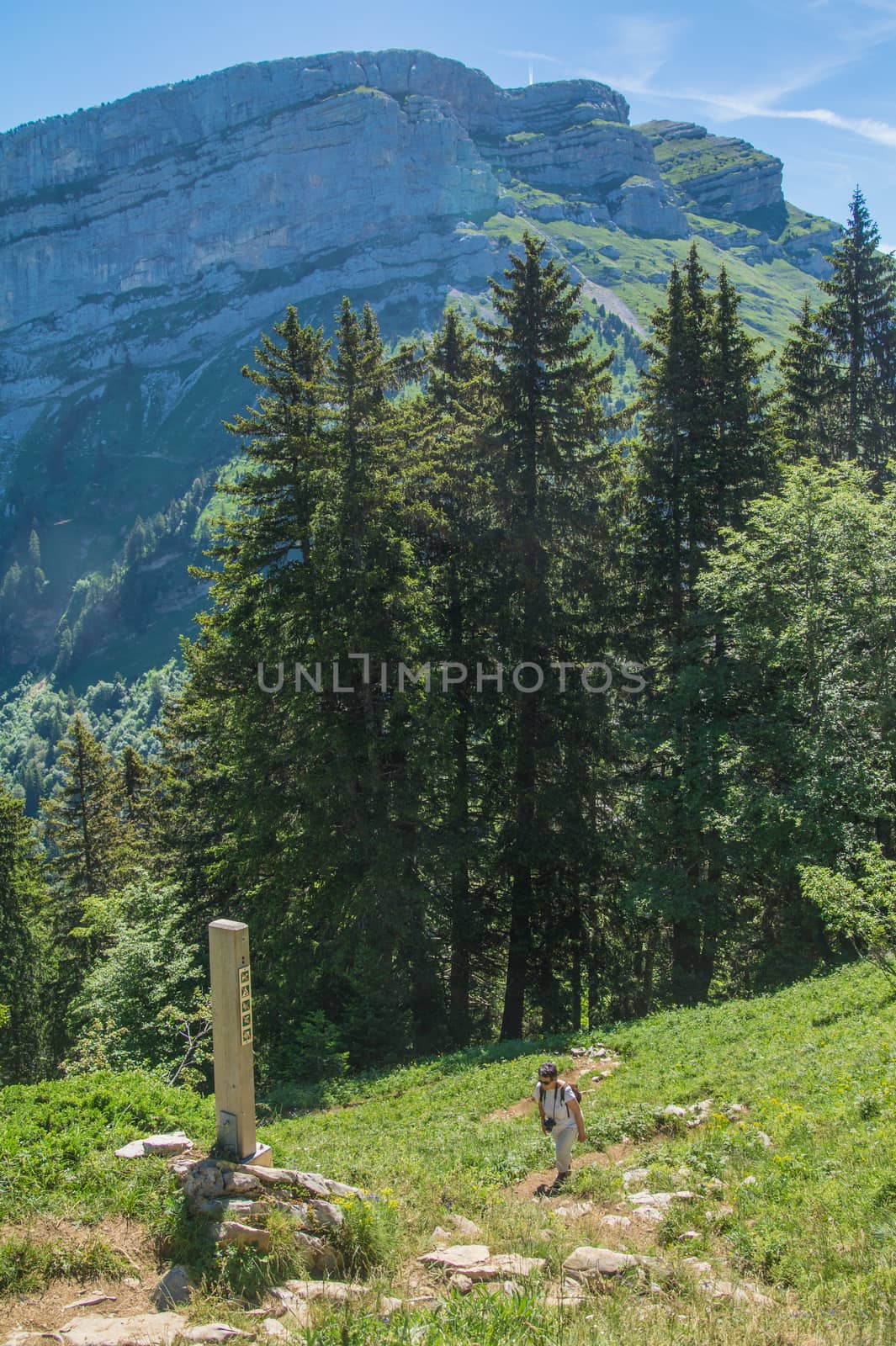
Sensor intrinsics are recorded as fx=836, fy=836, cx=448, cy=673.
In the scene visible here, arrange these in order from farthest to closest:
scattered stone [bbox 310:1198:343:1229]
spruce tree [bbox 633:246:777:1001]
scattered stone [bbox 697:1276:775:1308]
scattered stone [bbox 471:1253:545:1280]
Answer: spruce tree [bbox 633:246:777:1001] < scattered stone [bbox 310:1198:343:1229] < scattered stone [bbox 471:1253:545:1280] < scattered stone [bbox 697:1276:775:1308]

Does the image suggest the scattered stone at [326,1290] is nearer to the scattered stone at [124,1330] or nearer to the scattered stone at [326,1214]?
the scattered stone at [326,1214]

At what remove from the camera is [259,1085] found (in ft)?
50.6

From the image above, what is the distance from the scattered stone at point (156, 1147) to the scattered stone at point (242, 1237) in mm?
1355

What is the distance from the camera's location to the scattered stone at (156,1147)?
716cm

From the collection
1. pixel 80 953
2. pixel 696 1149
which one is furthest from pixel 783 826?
pixel 80 953

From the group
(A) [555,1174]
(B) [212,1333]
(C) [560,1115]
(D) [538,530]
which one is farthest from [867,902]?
(B) [212,1333]

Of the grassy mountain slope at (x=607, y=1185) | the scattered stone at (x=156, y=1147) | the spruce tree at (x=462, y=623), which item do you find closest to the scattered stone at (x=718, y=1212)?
the grassy mountain slope at (x=607, y=1185)

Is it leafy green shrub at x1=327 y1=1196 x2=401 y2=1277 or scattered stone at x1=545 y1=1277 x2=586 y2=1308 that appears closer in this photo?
scattered stone at x1=545 y1=1277 x2=586 y2=1308

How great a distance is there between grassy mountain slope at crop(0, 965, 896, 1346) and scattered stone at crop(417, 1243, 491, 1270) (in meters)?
0.14

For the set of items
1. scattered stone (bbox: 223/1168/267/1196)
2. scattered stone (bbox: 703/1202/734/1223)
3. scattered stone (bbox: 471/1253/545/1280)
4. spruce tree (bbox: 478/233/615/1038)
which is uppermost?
spruce tree (bbox: 478/233/615/1038)

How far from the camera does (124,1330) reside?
5.17 metres

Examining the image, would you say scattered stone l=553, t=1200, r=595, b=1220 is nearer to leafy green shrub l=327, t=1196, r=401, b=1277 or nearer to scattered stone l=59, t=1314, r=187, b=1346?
leafy green shrub l=327, t=1196, r=401, b=1277

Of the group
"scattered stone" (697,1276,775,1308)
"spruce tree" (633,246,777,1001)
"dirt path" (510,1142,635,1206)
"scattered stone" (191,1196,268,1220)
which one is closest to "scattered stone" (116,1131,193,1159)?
"scattered stone" (191,1196,268,1220)

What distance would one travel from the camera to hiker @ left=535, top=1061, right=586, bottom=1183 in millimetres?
8328
